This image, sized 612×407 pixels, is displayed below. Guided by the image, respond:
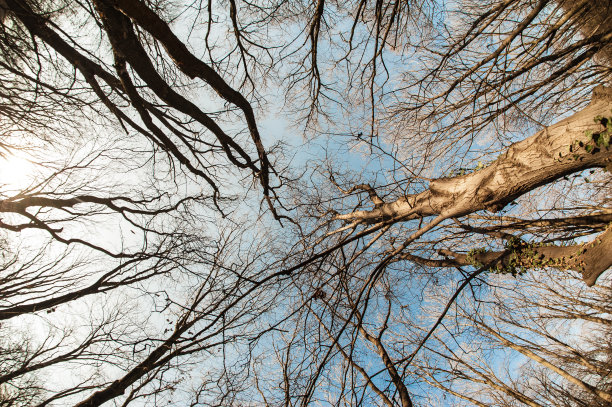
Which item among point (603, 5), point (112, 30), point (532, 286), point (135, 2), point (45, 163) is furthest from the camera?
point (532, 286)

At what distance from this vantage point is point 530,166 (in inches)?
86.7

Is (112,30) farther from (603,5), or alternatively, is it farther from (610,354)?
(610,354)

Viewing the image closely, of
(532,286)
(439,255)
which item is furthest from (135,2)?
(532,286)

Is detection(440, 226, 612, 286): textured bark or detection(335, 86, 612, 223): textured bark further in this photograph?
detection(440, 226, 612, 286): textured bark

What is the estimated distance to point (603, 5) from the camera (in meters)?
2.89

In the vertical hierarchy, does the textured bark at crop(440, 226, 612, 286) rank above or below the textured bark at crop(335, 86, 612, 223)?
below

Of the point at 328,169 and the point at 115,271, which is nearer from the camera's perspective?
the point at 328,169

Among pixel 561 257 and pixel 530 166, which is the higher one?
pixel 530 166

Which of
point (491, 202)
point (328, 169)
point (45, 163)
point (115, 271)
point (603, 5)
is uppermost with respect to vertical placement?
point (45, 163)

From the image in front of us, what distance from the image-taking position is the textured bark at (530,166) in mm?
1936

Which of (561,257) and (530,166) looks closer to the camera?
(530,166)

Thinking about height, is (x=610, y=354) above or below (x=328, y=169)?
below

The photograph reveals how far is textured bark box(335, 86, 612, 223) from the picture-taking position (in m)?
1.94

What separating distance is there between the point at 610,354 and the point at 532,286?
186 cm
